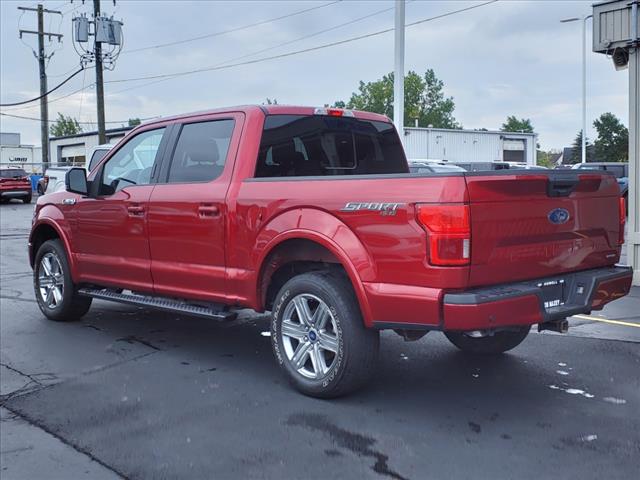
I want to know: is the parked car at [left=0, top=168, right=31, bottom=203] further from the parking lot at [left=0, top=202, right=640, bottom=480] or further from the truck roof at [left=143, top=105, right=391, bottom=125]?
the truck roof at [left=143, top=105, right=391, bottom=125]

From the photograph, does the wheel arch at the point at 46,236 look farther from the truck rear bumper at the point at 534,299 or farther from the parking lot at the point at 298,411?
the truck rear bumper at the point at 534,299

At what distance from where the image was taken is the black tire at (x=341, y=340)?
4.35 meters

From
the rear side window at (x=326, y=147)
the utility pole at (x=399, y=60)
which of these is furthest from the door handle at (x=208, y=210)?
the utility pole at (x=399, y=60)

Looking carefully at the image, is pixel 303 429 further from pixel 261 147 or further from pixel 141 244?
pixel 141 244

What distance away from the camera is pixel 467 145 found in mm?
54156

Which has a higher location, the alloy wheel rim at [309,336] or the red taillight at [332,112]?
the red taillight at [332,112]

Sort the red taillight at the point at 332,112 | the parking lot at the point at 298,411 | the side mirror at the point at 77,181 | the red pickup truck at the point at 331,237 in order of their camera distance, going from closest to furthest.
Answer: the parking lot at the point at 298,411, the red pickup truck at the point at 331,237, the red taillight at the point at 332,112, the side mirror at the point at 77,181

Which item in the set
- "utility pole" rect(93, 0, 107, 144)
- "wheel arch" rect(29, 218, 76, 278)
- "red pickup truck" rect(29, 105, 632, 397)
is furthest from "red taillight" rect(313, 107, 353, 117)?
"utility pole" rect(93, 0, 107, 144)

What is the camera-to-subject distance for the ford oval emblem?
4.33 metres

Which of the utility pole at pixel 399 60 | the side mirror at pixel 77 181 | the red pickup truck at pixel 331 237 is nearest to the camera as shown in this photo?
the red pickup truck at pixel 331 237

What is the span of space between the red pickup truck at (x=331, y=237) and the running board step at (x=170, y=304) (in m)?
0.02

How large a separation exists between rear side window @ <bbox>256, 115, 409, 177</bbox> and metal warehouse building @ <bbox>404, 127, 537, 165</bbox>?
4103 cm

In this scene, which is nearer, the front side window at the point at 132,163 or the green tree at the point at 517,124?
the front side window at the point at 132,163

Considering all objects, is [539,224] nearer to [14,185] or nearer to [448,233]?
[448,233]
